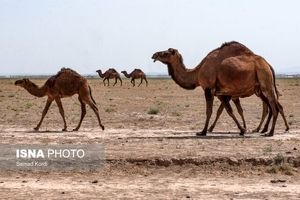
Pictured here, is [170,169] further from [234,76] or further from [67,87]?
[67,87]

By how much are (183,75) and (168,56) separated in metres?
0.67

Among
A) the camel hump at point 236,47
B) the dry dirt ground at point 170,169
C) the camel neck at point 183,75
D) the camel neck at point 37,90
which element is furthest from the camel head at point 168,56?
the camel neck at point 37,90

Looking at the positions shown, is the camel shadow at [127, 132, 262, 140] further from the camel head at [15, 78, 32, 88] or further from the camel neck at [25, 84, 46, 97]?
the camel head at [15, 78, 32, 88]

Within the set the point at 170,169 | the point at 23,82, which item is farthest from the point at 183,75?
the point at 170,169

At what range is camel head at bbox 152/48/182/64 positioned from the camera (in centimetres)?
1688

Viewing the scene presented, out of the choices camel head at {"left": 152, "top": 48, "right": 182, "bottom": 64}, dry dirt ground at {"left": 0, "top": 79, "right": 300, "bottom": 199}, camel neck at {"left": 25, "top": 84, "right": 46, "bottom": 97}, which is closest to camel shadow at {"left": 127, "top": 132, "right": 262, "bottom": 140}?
dry dirt ground at {"left": 0, "top": 79, "right": 300, "bottom": 199}

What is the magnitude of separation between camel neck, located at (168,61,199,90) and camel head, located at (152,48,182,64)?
0.38 ft

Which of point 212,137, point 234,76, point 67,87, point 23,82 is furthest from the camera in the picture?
point 23,82

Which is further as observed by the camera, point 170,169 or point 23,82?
point 23,82

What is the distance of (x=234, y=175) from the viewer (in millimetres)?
10727

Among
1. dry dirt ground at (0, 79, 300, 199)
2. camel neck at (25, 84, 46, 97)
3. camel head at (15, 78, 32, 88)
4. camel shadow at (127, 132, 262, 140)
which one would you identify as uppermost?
camel head at (15, 78, 32, 88)

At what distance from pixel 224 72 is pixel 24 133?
217 inches

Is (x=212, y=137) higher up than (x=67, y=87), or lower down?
lower down

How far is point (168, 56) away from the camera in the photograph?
17.0 meters
